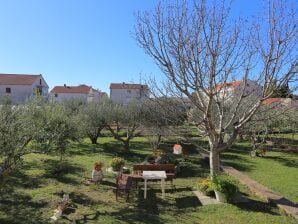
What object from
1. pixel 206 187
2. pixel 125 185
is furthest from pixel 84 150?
pixel 206 187

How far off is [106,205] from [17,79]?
2595 inches

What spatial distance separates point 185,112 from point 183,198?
129 inches

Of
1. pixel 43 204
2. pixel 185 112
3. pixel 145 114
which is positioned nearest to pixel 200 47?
pixel 185 112

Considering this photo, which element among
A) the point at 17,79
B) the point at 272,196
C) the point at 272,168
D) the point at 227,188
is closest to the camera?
the point at 227,188

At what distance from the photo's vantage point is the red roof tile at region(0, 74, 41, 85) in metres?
70.4

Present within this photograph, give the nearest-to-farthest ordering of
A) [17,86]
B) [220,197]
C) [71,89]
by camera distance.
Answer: [220,197], [17,86], [71,89]

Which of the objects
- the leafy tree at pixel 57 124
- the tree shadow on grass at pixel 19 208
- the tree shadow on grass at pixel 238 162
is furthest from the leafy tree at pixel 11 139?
the tree shadow on grass at pixel 238 162

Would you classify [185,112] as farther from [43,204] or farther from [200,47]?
[43,204]

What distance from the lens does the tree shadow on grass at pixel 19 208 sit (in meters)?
9.86

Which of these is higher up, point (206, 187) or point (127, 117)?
point (127, 117)

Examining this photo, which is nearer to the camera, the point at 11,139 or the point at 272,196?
the point at 11,139

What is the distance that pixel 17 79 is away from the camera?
71375mm

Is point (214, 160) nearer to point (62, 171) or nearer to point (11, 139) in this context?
point (11, 139)

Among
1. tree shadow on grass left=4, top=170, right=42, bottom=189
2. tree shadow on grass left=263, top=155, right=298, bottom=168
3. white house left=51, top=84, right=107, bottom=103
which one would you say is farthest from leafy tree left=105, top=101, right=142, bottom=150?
white house left=51, top=84, right=107, bottom=103
